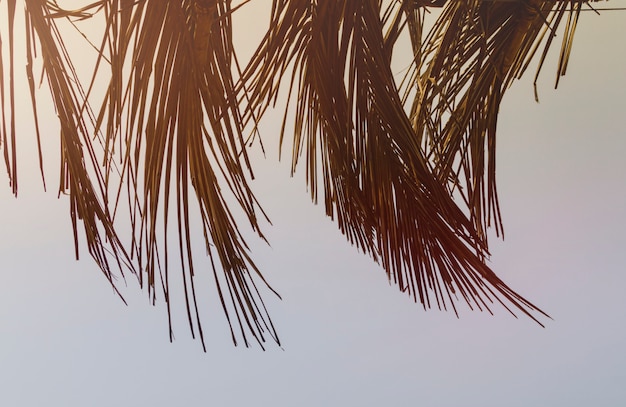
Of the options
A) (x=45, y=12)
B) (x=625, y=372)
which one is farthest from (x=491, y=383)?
(x=45, y=12)

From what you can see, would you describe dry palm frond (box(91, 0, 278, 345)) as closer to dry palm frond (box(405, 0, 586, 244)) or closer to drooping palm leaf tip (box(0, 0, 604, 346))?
drooping palm leaf tip (box(0, 0, 604, 346))

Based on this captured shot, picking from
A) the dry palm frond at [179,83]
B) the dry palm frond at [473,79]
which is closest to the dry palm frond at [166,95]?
the dry palm frond at [179,83]

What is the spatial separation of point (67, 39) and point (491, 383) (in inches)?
32.8

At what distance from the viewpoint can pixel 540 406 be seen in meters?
1.00

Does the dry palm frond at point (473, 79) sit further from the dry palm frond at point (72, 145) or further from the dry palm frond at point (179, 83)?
the dry palm frond at point (72, 145)

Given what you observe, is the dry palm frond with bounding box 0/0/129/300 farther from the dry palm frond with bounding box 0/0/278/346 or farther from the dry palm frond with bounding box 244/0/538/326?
the dry palm frond with bounding box 244/0/538/326

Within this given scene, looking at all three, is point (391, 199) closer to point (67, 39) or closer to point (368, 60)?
point (368, 60)

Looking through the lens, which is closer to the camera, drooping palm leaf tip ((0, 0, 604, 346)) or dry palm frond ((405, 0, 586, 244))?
drooping palm leaf tip ((0, 0, 604, 346))

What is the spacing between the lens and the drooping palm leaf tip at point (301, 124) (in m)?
0.62

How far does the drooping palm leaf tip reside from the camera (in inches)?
24.5

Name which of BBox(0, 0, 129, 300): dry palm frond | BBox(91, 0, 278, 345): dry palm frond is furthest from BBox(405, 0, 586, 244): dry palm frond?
BBox(0, 0, 129, 300): dry palm frond

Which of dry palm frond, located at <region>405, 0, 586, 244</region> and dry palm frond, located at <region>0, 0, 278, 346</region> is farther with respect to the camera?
dry palm frond, located at <region>405, 0, 586, 244</region>

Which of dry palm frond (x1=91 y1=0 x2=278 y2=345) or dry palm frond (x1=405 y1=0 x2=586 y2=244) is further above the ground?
dry palm frond (x1=405 y1=0 x2=586 y2=244)

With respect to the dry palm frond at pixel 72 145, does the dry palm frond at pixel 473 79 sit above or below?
above
